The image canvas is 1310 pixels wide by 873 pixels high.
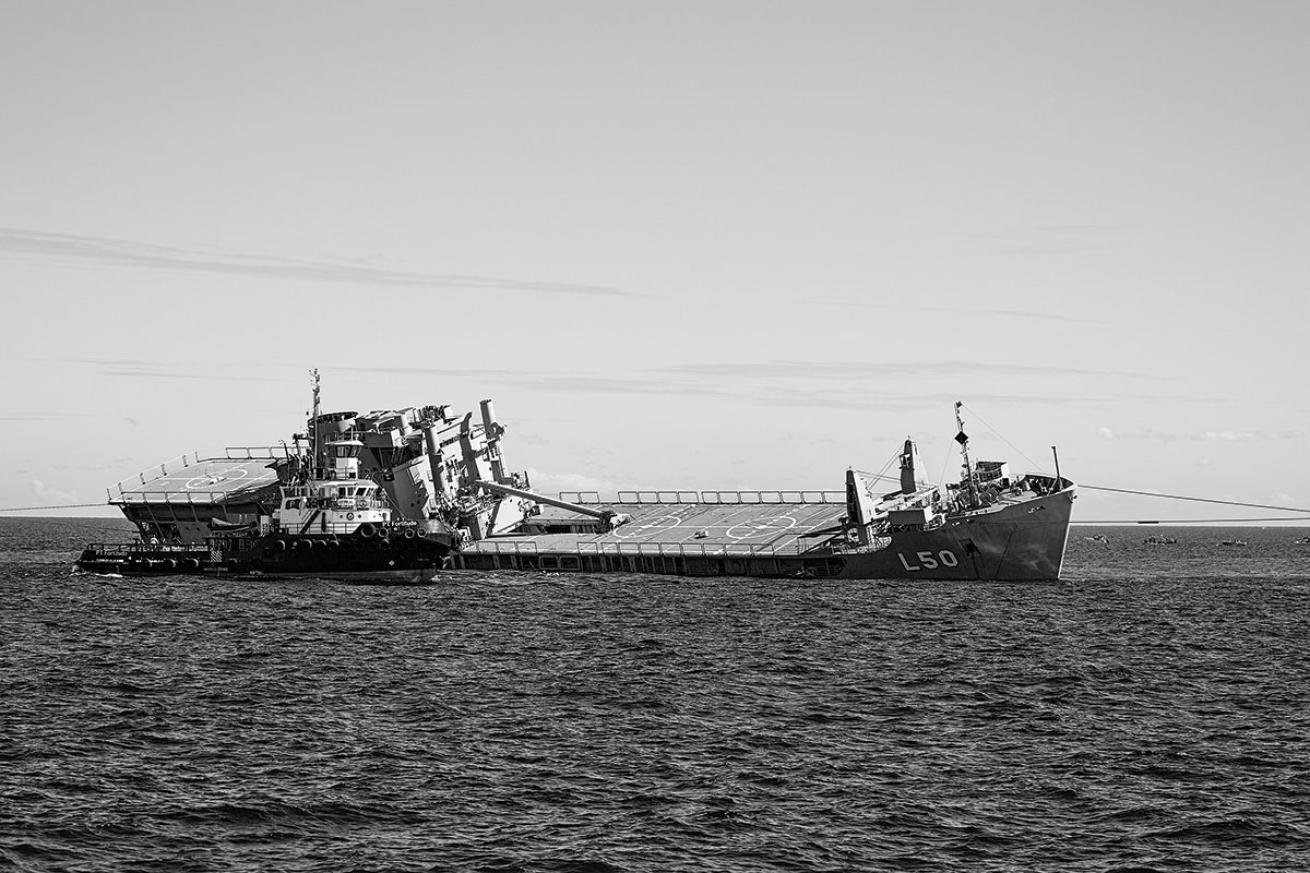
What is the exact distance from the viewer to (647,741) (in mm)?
43281

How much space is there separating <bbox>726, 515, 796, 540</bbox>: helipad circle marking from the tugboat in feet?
86.6

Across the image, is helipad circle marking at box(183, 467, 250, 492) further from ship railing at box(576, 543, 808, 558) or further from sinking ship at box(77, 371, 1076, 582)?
ship railing at box(576, 543, 808, 558)

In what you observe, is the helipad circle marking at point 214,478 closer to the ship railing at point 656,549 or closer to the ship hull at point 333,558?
the ship hull at point 333,558

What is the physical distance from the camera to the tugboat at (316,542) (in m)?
102

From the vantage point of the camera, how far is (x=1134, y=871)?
29688 mm

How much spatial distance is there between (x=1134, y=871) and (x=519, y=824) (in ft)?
47.4

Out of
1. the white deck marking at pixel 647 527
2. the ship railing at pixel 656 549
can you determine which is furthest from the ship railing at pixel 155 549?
the white deck marking at pixel 647 527

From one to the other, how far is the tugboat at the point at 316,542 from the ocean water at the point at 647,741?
1922cm

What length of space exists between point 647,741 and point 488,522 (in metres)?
88.4

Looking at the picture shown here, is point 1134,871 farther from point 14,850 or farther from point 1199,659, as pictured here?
point 1199,659

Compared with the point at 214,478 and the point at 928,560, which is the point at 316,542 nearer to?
the point at 214,478

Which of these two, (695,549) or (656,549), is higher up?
(656,549)

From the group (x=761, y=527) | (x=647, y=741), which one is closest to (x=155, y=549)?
(x=761, y=527)

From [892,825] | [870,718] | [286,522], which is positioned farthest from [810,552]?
[892,825]
